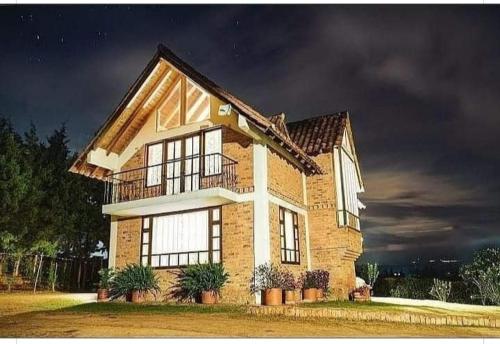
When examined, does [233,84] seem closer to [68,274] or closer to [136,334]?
[136,334]

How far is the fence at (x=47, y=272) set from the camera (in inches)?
522

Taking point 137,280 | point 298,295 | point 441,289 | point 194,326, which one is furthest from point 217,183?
point 441,289

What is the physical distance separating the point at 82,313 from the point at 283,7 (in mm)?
Answer: 7297

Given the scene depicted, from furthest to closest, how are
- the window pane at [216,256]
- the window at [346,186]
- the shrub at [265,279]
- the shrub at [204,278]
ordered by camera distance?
the window at [346,186] < the window pane at [216,256] < the shrub at [204,278] < the shrub at [265,279]

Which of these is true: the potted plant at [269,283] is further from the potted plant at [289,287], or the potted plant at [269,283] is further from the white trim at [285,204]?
the white trim at [285,204]

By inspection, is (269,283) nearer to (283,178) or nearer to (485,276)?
(283,178)

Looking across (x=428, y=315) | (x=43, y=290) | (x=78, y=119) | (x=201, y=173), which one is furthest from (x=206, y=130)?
(x=43, y=290)

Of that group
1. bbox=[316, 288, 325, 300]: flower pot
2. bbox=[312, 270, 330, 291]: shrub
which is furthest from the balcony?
bbox=[316, 288, 325, 300]: flower pot

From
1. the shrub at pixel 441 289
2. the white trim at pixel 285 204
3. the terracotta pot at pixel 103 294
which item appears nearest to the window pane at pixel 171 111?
the white trim at pixel 285 204

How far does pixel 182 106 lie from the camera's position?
1164 cm

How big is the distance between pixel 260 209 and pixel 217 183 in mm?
1434

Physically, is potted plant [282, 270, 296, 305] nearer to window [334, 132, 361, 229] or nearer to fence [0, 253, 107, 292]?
window [334, 132, 361, 229]

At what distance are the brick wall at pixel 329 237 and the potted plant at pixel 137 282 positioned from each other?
423 cm

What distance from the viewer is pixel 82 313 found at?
850 cm
